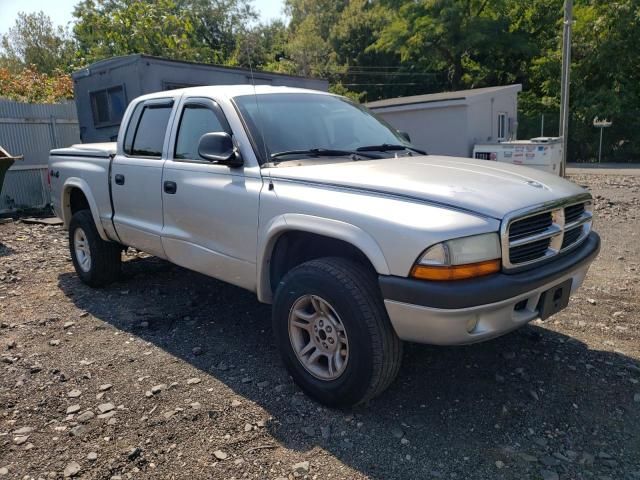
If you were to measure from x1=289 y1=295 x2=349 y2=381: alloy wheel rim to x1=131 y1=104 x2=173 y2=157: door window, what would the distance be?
204 cm

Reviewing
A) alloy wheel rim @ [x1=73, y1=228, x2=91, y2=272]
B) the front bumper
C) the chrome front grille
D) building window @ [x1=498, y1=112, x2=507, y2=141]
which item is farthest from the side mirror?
building window @ [x1=498, y1=112, x2=507, y2=141]

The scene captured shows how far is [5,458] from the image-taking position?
2.90m

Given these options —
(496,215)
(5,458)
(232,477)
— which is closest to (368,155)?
(496,215)

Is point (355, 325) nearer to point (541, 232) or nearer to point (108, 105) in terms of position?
point (541, 232)

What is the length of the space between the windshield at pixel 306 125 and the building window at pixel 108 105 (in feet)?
23.8

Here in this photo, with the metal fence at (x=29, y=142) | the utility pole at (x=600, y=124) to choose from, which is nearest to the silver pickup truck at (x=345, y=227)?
the metal fence at (x=29, y=142)

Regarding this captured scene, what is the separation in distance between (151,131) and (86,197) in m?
1.21

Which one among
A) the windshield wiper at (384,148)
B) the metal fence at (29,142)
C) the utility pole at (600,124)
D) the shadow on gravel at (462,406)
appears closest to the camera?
the shadow on gravel at (462,406)

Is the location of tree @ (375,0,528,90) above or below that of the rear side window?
above

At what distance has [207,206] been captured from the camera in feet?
12.6

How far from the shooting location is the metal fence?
1148cm

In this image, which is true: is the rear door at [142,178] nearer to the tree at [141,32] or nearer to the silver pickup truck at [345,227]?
the silver pickup truck at [345,227]

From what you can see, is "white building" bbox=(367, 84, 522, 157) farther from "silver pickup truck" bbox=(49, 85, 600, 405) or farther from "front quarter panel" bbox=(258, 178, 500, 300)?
"front quarter panel" bbox=(258, 178, 500, 300)

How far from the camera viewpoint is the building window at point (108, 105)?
34.4 ft
